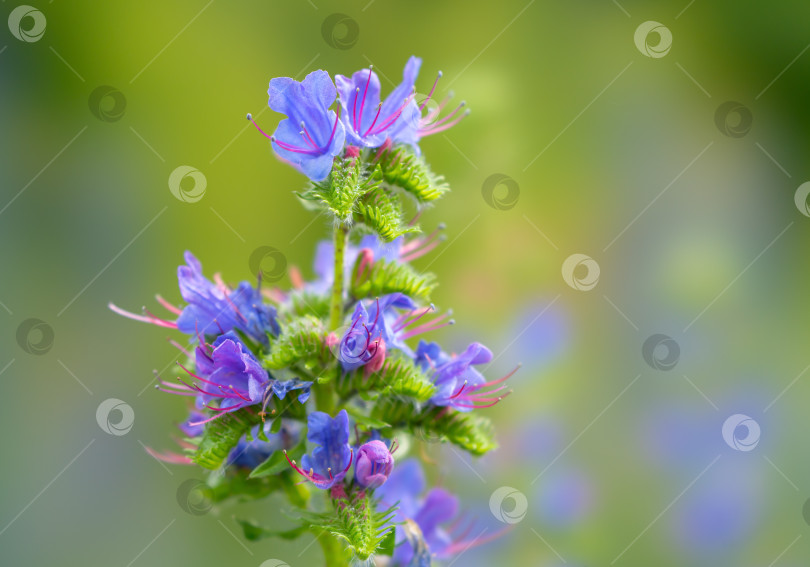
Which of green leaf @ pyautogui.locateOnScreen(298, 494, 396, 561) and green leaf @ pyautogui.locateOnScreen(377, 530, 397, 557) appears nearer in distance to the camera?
green leaf @ pyautogui.locateOnScreen(298, 494, 396, 561)

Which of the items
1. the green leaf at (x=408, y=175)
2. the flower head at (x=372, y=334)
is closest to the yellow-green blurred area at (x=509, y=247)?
the flower head at (x=372, y=334)

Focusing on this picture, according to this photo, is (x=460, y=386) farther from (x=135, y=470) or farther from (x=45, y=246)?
(x=45, y=246)

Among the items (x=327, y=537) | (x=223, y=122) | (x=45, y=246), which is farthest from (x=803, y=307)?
(x=45, y=246)
